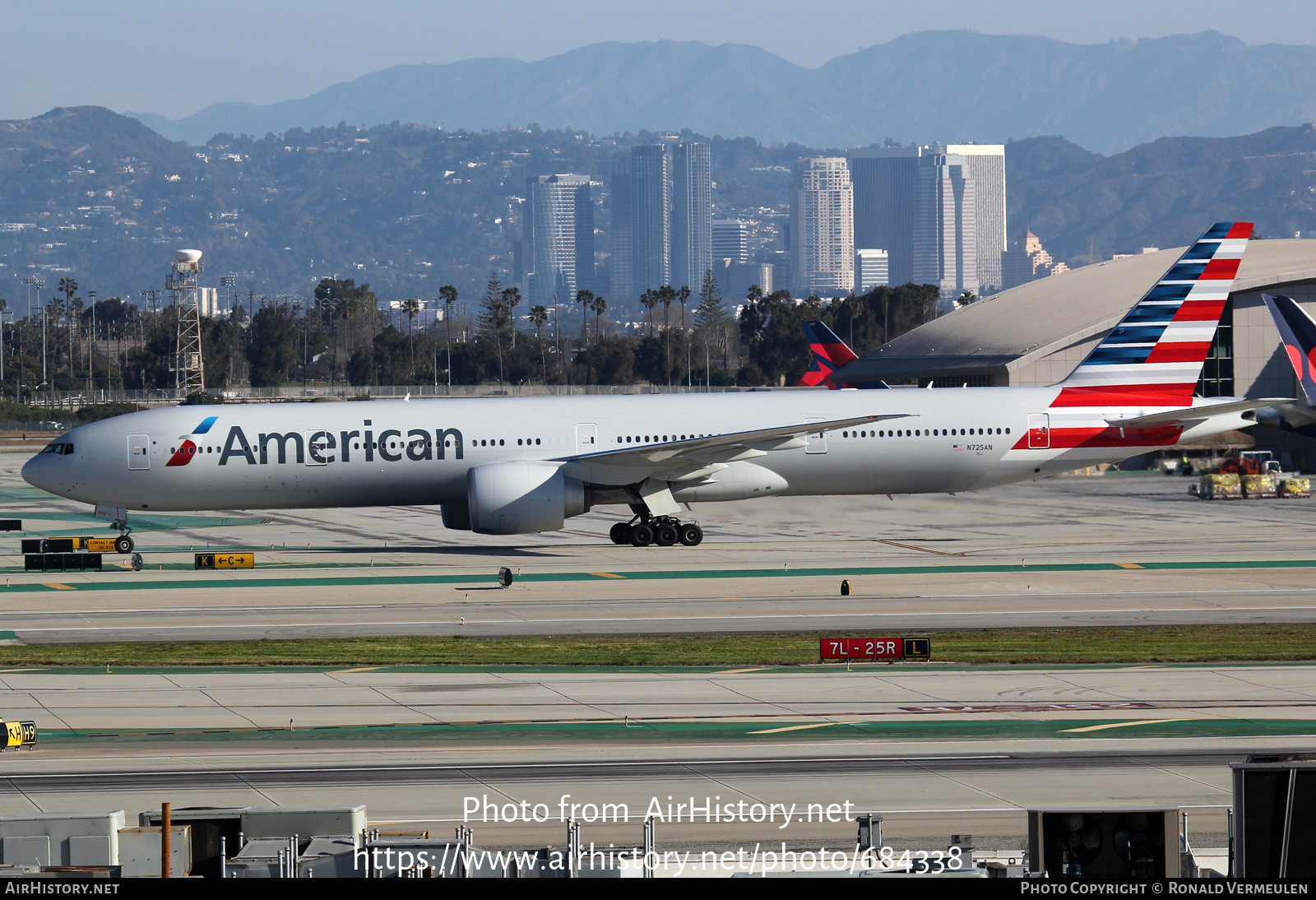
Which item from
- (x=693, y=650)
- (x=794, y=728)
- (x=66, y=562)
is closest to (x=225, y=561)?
(x=66, y=562)

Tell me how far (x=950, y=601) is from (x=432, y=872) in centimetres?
2428

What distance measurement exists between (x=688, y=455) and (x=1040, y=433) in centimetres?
1146

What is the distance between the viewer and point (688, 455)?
4197 cm

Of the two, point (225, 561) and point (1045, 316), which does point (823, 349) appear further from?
point (225, 561)

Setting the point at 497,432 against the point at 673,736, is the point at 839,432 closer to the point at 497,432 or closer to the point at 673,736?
the point at 497,432

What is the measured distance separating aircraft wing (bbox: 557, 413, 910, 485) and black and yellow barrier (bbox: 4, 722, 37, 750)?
77.7 ft

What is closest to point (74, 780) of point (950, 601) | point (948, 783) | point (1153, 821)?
point (948, 783)

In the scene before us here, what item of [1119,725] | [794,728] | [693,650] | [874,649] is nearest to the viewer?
[1119,725]

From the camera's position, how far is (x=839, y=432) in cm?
4384

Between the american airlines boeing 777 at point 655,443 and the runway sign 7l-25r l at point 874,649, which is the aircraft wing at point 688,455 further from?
the runway sign 7l-25r l at point 874,649

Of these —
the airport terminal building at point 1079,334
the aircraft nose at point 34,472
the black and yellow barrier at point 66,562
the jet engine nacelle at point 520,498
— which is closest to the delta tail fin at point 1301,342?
the airport terminal building at point 1079,334

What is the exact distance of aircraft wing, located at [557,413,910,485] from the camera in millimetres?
41250

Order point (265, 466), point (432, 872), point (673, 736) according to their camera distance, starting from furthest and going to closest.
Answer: point (265, 466)
point (673, 736)
point (432, 872)

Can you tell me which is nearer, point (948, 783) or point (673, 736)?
point (948, 783)
